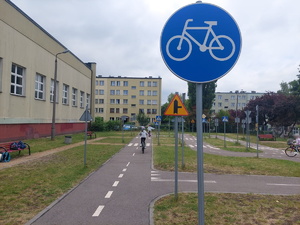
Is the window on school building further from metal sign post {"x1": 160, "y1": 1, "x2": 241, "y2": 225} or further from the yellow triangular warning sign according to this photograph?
metal sign post {"x1": 160, "y1": 1, "x2": 241, "y2": 225}

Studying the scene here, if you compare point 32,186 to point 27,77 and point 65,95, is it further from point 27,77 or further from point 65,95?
point 65,95

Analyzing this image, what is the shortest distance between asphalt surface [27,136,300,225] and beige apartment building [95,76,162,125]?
230 feet

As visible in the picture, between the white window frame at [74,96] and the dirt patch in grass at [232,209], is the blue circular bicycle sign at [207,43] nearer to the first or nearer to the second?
the dirt patch in grass at [232,209]

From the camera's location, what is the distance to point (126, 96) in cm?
8262

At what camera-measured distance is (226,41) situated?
2488mm

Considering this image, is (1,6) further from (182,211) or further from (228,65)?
(228,65)

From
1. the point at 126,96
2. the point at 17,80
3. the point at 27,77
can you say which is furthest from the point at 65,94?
the point at 126,96

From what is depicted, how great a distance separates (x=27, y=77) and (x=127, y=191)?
20752mm

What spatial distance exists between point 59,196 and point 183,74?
17.5ft

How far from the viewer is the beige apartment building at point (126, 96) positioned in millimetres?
81312

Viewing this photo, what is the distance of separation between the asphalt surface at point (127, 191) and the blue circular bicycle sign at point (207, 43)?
129 inches

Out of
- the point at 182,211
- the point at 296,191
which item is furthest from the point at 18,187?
the point at 296,191

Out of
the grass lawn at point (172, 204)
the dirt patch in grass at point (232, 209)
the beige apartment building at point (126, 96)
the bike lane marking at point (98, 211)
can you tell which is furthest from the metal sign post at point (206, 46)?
the beige apartment building at point (126, 96)

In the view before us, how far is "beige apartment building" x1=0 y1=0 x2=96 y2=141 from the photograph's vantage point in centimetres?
2077
